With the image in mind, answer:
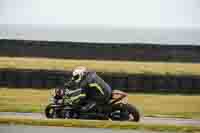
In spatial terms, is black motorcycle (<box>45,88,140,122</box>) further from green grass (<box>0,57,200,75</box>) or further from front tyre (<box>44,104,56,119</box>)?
green grass (<box>0,57,200,75</box>)

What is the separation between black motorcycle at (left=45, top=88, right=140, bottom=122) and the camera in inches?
90.5

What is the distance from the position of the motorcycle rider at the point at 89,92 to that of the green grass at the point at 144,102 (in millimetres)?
172

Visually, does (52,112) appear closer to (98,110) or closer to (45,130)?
(45,130)

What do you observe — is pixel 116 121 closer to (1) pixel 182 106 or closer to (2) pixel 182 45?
(1) pixel 182 106

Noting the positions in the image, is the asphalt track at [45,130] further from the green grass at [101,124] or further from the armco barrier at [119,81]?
the armco barrier at [119,81]

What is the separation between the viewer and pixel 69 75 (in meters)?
2.42

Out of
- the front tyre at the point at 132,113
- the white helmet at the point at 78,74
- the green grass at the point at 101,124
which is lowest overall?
the green grass at the point at 101,124

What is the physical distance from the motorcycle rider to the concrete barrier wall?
0.57 feet

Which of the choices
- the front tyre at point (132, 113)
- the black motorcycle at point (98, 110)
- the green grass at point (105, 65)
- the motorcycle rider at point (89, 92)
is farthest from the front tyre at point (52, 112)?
the front tyre at point (132, 113)

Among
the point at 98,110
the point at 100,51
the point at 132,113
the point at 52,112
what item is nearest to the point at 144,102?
the point at 132,113

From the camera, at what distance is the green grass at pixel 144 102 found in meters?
2.35

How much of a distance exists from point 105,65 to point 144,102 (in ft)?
1.05

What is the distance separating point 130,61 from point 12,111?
77 cm

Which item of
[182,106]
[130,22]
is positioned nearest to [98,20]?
[130,22]
